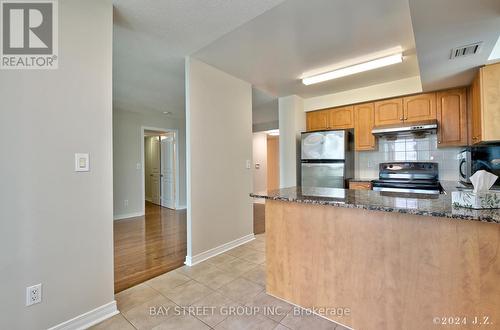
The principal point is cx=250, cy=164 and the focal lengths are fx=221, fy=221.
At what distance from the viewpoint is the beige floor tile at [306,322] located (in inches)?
61.0

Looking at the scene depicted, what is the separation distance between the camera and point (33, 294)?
4.44ft

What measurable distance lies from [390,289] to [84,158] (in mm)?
2232

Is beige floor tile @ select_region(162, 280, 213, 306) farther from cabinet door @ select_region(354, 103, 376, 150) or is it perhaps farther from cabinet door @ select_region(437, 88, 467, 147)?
cabinet door @ select_region(437, 88, 467, 147)

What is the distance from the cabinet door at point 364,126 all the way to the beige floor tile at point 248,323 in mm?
2990

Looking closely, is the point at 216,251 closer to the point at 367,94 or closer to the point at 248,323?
the point at 248,323

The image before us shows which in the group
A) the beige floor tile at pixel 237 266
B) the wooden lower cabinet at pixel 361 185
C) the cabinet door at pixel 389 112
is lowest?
the beige floor tile at pixel 237 266

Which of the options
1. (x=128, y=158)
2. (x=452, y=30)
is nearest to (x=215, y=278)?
(x=452, y=30)

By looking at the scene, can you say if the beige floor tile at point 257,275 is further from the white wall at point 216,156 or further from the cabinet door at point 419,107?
the cabinet door at point 419,107

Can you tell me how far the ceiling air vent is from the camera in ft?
6.18

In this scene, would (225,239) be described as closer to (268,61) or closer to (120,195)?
(268,61)

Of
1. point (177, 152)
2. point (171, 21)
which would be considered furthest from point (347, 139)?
point (177, 152)

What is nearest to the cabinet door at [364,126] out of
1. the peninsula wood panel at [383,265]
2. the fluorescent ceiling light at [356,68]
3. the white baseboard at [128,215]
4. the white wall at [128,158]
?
the fluorescent ceiling light at [356,68]

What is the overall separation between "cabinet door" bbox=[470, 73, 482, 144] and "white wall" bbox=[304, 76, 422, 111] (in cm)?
62

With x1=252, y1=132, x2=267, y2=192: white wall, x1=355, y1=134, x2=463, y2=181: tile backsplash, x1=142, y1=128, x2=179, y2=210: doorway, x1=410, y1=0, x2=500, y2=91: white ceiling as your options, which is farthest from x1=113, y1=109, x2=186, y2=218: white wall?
x1=410, y1=0, x2=500, y2=91: white ceiling
